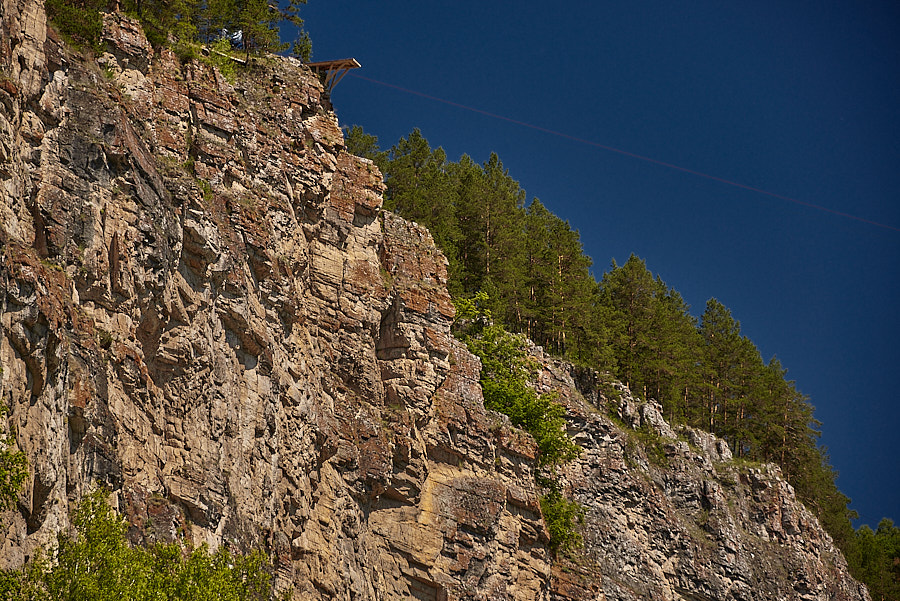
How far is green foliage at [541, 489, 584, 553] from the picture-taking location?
4422 centimetres

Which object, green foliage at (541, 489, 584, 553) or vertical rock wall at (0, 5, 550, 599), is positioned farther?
green foliage at (541, 489, 584, 553)

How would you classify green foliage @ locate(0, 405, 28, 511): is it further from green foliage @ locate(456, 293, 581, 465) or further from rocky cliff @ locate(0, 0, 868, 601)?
green foliage @ locate(456, 293, 581, 465)

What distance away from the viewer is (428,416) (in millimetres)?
39969

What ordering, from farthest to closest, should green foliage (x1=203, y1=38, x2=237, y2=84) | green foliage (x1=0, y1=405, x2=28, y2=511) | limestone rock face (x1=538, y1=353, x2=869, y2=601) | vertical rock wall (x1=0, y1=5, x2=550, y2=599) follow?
limestone rock face (x1=538, y1=353, x2=869, y2=601), green foliage (x1=203, y1=38, x2=237, y2=84), vertical rock wall (x1=0, y1=5, x2=550, y2=599), green foliage (x1=0, y1=405, x2=28, y2=511)

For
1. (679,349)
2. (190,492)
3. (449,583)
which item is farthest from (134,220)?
(679,349)

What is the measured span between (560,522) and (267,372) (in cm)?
1770

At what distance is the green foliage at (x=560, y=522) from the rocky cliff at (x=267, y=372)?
2.94 feet

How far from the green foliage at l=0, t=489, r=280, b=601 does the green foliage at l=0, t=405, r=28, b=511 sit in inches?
52.8

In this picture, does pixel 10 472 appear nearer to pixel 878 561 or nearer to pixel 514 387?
pixel 514 387

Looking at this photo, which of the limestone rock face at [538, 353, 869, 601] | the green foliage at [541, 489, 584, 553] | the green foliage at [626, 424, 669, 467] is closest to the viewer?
the green foliage at [541, 489, 584, 553]

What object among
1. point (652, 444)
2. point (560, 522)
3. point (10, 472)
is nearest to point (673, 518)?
point (652, 444)

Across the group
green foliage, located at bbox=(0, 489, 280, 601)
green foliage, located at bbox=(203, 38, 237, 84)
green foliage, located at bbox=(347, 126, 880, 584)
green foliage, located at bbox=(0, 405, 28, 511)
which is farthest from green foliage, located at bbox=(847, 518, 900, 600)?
green foliage, located at bbox=(0, 405, 28, 511)

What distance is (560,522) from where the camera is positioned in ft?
146

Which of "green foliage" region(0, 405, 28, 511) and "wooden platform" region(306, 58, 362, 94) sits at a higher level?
"wooden platform" region(306, 58, 362, 94)
